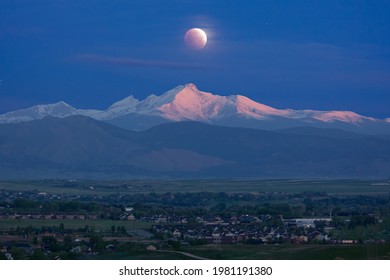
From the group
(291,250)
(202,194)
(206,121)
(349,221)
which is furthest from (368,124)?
(291,250)

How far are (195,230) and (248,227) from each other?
1954 millimetres

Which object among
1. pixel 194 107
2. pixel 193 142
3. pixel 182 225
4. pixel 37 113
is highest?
pixel 194 107

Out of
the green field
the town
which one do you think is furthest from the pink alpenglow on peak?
the town

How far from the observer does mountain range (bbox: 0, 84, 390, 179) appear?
291ft

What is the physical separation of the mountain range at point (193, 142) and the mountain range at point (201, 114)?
111mm

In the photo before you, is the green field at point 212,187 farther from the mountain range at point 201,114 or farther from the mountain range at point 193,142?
the mountain range at point 201,114

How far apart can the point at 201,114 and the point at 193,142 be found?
15.5 m

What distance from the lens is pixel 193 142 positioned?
10112cm

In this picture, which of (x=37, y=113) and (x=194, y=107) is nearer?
(x=37, y=113)

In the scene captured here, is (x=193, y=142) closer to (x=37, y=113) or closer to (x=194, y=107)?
(x=194, y=107)

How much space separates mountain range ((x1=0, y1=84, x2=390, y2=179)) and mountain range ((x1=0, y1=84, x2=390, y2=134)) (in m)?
0.11

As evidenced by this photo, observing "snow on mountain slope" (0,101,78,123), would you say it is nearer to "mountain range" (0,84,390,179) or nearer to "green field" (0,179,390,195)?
"mountain range" (0,84,390,179)

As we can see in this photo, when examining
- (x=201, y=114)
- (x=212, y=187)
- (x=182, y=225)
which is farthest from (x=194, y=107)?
(x=182, y=225)

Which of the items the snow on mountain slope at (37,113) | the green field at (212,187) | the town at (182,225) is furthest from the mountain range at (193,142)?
the town at (182,225)
